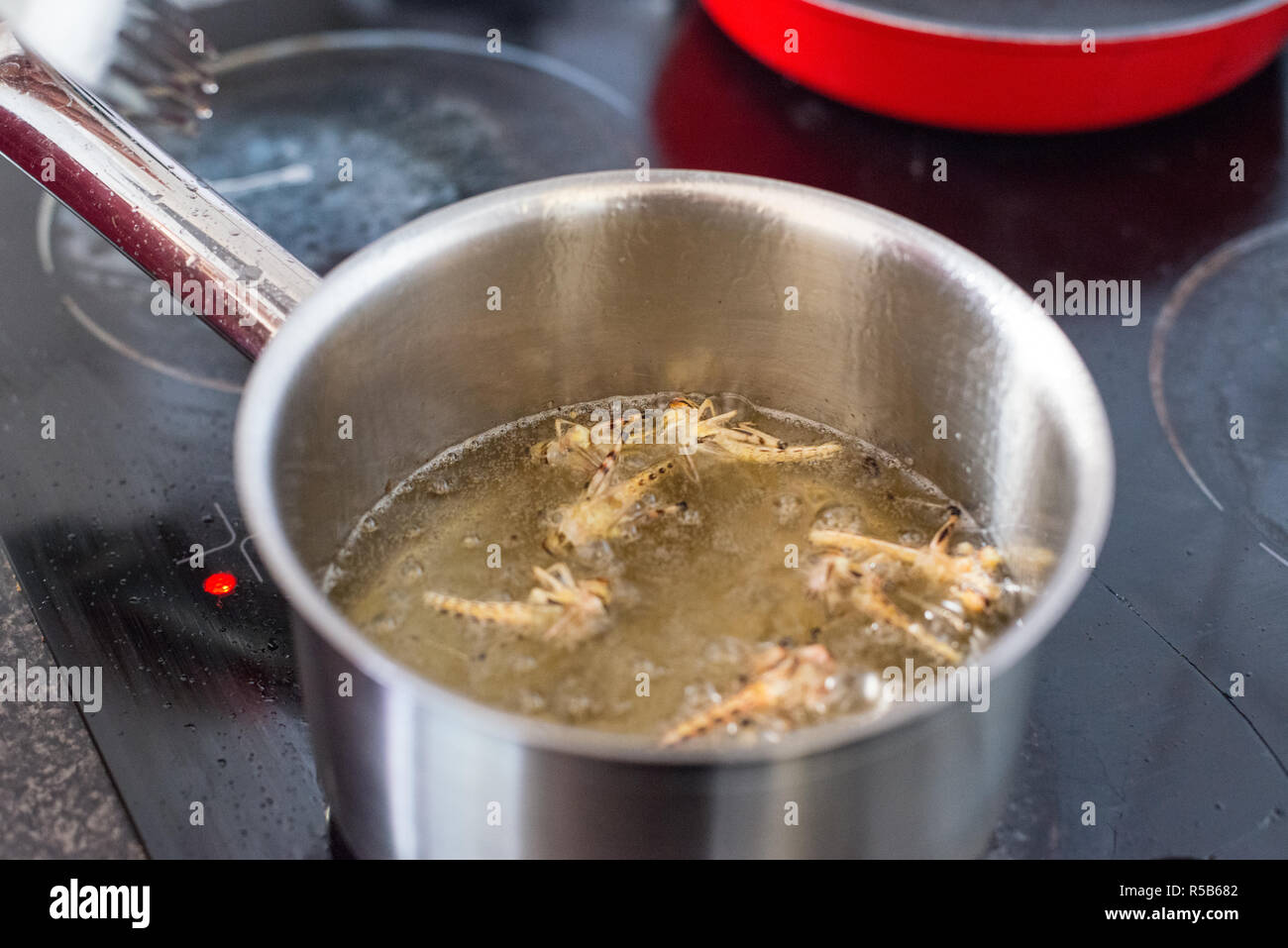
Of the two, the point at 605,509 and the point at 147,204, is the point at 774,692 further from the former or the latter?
the point at 147,204

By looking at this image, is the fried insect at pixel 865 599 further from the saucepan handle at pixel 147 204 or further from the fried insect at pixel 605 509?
the saucepan handle at pixel 147 204

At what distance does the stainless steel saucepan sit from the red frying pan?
1.58 ft

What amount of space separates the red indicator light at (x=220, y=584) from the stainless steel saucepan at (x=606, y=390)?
0.42ft

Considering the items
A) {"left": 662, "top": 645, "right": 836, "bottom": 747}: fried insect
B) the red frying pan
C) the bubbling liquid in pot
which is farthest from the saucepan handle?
the red frying pan

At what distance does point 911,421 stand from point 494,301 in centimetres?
30

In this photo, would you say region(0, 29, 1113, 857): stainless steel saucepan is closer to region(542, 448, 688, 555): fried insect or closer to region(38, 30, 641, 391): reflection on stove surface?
region(542, 448, 688, 555): fried insect

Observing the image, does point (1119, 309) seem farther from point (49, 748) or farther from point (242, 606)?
point (49, 748)

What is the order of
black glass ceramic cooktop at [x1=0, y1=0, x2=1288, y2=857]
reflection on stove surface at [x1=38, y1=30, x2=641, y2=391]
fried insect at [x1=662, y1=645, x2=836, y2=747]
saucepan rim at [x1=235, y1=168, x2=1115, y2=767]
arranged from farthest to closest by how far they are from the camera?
reflection on stove surface at [x1=38, y1=30, x2=641, y2=391] → black glass ceramic cooktop at [x1=0, y1=0, x2=1288, y2=857] → fried insect at [x1=662, y1=645, x2=836, y2=747] → saucepan rim at [x1=235, y1=168, x2=1115, y2=767]

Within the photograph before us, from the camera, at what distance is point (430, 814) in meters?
0.64

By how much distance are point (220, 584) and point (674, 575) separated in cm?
33

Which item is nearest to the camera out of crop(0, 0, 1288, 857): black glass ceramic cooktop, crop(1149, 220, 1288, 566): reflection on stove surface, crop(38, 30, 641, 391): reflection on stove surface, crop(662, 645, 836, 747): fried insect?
crop(662, 645, 836, 747): fried insect

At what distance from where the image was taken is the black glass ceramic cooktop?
2.68 feet

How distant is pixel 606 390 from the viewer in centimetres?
96

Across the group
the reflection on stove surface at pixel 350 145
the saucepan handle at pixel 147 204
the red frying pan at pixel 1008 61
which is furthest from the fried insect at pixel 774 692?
the red frying pan at pixel 1008 61
